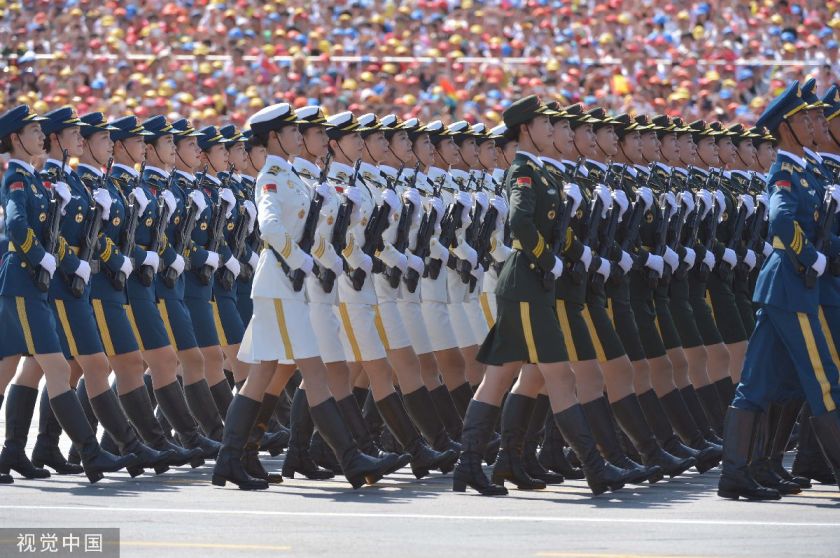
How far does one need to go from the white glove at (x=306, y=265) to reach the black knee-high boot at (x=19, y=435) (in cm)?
196

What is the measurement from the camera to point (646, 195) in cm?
1008

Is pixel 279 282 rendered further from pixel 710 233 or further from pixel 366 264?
pixel 710 233

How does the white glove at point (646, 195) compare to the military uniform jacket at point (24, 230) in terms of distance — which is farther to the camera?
the white glove at point (646, 195)

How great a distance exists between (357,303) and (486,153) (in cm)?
251

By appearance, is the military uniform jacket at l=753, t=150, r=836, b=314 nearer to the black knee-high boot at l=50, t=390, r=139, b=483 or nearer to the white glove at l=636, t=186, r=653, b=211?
the white glove at l=636, t=186, r=653, b=211

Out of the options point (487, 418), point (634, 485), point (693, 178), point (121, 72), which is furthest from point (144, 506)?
point (121, 72)

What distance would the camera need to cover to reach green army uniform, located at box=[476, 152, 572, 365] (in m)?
8.60

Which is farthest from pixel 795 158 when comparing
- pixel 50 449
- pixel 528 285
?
pixel 50 449

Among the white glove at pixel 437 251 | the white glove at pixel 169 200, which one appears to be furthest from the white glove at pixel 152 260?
the white glove at pixel 437 251

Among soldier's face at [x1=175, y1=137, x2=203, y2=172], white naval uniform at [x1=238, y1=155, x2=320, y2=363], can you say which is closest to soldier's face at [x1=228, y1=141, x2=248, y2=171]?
soldier's face at [x1=175, y1=137, x2=203, y2=172]

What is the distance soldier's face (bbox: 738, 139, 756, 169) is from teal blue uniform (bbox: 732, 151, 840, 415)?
3.88 m

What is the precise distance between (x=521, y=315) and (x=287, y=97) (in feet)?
54.3

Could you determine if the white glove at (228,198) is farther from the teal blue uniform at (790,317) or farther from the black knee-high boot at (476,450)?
the teal blue uniform at (790,317)

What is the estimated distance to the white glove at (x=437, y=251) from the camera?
35.6 feet
